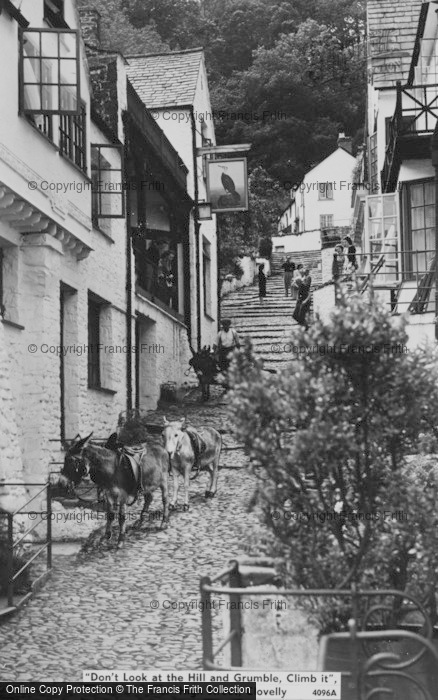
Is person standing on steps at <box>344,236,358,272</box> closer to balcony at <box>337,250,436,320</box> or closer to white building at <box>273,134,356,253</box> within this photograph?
balcony at <box>337,250,436,320</box>

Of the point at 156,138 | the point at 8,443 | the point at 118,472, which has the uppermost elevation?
the point at 156,138

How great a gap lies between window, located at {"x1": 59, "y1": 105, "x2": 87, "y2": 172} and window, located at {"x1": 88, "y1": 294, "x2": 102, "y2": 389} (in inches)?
88.4

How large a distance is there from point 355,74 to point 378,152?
341 cm

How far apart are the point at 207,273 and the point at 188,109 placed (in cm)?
472

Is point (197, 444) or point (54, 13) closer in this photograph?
point (197, 444)

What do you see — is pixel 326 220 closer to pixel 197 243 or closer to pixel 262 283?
pixel 262 283

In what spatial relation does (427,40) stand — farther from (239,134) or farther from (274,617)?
(274,617)

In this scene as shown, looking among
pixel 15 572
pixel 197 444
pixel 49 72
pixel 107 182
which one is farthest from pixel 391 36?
pixel 15 572

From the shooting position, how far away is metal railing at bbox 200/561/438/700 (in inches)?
226

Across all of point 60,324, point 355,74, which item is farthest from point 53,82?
point 355,74

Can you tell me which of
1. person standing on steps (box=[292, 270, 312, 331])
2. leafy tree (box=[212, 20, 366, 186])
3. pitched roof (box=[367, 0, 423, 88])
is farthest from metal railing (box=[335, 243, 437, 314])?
pitched roof (box=[367, 0, 423, 88])

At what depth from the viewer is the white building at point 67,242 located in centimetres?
1275

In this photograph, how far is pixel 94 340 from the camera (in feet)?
56.9

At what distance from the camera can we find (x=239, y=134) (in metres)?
28.5
